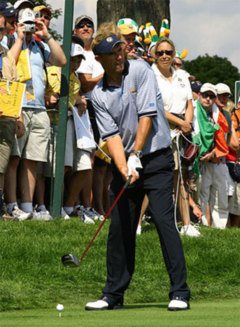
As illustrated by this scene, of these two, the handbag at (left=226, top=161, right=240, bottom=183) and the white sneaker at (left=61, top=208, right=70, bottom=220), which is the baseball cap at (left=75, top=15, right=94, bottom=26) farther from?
the handbag at (left=226, top=161, right=240, bottom=183)

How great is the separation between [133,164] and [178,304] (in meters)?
1.21

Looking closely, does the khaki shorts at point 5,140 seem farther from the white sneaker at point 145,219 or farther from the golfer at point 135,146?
the golfer at point 135,146


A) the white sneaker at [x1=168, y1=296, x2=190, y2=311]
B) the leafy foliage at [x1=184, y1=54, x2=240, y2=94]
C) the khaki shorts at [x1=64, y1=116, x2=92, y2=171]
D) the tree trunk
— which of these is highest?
the leafy foliage at [x1=184, y1=54, x2=240, y2=94]

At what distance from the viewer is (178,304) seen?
22.4 ft

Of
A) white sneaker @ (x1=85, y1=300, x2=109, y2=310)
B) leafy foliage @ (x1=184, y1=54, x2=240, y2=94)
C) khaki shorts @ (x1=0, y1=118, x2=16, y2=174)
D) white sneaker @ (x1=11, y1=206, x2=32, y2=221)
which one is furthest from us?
leafy foliage @ (x1=184, y1=54, x2=240, y2=94)

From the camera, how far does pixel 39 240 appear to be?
9.53m

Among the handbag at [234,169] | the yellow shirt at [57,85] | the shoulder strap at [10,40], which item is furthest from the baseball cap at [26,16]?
the handbag at [234,169]

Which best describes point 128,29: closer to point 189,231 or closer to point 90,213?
point 90,213

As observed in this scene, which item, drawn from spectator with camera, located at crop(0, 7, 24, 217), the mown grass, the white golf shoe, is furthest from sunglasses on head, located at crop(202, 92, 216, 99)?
the white golf shoe

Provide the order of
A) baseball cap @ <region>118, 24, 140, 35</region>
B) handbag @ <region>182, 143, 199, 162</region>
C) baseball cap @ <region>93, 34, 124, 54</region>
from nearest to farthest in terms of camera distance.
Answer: baseball cap @ <region>93, 34, 124, 54</region>
handbag @ <region>182, 143, 199, 162</region>
baseball cap @ <region>118, 24, 140, 35</region>

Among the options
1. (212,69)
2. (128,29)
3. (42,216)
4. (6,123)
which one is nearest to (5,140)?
(6,123)

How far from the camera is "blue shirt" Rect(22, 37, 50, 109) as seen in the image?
10461 millimetres

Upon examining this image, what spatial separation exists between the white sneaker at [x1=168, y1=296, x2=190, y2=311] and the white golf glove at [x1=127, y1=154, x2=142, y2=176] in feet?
3.64

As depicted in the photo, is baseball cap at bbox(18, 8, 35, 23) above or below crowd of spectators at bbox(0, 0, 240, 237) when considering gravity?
above
